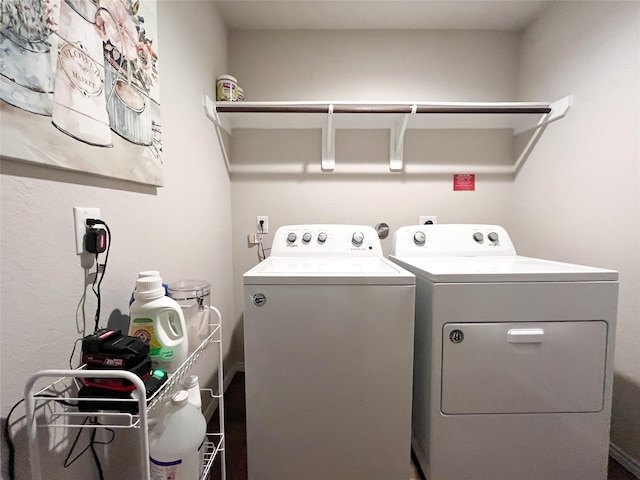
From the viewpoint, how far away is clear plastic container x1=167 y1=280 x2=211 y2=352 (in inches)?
32.5

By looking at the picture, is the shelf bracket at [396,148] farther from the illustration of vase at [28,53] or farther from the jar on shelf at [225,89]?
the illustration of vase at [28,53]

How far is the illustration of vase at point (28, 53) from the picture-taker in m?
0.50

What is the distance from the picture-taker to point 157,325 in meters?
0.68

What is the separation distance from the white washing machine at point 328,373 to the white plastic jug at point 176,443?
0.24 metres

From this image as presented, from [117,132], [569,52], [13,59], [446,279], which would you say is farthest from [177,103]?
[569,52]

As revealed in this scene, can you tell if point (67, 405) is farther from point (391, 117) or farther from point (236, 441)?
point (391, 117)

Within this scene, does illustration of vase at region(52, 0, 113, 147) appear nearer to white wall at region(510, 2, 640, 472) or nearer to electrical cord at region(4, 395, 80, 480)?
electrical cord at region(4, 395, 80, 480)

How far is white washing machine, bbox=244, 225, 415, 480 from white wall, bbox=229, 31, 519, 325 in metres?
0.95

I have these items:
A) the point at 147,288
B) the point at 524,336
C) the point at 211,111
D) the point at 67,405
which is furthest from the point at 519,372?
the point at 211,111

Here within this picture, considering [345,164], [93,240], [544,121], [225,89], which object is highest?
[225,89]

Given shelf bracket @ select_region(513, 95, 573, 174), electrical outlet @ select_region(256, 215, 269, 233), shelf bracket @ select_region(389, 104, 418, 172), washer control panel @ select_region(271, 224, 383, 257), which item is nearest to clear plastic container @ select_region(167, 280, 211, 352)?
washer control panel @ select_region(271, 224, 383, 257)

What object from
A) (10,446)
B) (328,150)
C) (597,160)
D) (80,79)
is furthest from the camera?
(328,150)

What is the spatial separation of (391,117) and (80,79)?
150 cm

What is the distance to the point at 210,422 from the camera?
4.70ft
